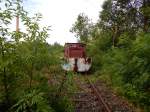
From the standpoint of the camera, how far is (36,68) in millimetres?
8594

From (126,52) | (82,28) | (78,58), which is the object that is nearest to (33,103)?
(126,52)

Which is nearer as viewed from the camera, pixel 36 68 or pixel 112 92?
pixel 36 68

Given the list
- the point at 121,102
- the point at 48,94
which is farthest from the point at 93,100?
the point at 48,94

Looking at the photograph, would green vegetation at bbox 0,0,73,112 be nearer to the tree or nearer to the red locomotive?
the red locomotive

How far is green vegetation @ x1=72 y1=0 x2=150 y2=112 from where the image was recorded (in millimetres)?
13836

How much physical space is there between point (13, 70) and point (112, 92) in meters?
8.73

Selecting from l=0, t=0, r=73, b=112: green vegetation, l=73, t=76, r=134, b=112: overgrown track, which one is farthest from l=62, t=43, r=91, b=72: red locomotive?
l=0, t=0, r=73, b=112: green vegetation

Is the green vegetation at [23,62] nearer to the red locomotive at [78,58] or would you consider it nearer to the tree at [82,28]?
the red locomotive at [78,58]

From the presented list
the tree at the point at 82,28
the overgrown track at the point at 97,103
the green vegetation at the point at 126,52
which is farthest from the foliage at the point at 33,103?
the tree at the point at 82,28

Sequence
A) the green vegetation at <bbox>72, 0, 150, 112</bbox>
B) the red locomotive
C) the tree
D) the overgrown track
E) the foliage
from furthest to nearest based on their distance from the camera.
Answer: the tree → the red locomotive → the green vegetation at <bbox>72, 0, 150, 112</bbox> → the overgrown track → the foliage

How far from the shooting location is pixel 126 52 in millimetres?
16938

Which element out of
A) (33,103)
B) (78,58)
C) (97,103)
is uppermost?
(78,58)

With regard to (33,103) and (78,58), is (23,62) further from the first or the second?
(78,58)

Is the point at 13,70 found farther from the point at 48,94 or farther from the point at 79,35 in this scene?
the point at 79,35
